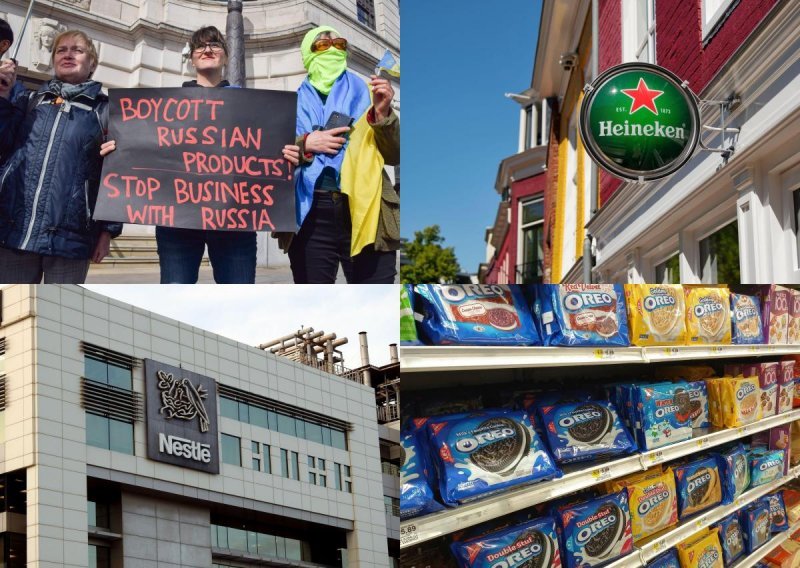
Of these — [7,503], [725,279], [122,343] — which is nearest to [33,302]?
[122,343]

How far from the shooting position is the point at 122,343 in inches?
501

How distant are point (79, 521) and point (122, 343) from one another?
2.83 meters

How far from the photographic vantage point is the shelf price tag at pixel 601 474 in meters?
4.15

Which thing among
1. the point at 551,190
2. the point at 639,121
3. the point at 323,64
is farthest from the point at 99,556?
the point at 639,121

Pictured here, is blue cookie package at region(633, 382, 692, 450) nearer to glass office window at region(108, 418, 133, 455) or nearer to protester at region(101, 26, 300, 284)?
protester at region(101, 26, 300, 284)

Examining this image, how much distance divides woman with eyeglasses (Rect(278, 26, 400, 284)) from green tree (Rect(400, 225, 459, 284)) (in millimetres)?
15573

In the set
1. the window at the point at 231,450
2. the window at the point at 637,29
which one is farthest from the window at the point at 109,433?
the window at the point at 637,29

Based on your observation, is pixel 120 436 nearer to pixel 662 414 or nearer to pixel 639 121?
pixel 639 121

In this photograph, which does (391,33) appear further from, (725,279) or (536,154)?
(536,154)

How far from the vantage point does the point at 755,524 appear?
206 inches

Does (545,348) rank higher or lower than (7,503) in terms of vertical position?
higher

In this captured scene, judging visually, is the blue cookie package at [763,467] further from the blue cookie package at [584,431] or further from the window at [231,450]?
the window at [231,450]

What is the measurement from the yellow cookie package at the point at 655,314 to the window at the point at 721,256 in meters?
1.37

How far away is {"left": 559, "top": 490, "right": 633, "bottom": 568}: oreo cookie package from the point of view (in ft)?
13.6
